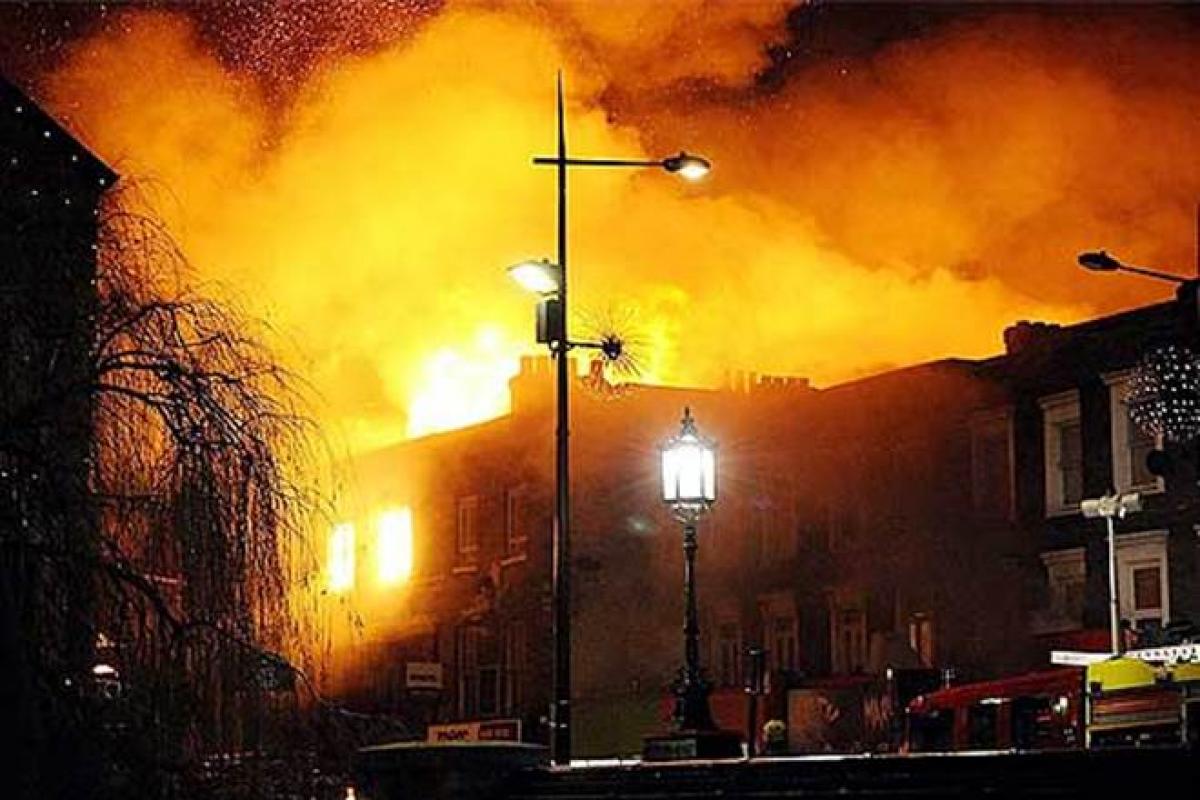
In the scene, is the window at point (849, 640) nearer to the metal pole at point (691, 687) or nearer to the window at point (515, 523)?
the window at point (515, 523)

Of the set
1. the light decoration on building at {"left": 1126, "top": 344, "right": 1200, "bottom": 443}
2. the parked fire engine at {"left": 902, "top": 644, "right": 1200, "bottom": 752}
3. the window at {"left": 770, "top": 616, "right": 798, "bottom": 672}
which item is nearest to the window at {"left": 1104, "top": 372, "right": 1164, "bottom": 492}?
the parked fire engine at {"left": 902, "top": 644, "right": 1200, "bottom": 752}

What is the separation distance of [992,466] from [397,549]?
17.4 meters

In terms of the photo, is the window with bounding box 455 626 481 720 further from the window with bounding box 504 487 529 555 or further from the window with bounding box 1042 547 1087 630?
the window with bounding box 1042 547 1087 630

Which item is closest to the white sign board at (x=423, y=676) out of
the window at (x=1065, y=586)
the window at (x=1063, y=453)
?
the window at (x=1065, y=586)

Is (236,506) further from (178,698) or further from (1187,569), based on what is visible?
(1187,569)

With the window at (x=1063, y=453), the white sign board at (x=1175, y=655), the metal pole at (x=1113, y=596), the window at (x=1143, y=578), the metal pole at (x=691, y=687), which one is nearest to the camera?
the metal pole at (x=691, y=687)

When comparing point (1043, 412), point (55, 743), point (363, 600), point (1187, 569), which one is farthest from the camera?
point (363, 600)

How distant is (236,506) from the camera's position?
19.3 m

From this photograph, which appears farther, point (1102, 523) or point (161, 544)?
point (1102, 523)

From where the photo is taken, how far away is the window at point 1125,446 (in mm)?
35938

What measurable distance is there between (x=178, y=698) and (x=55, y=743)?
1.20m

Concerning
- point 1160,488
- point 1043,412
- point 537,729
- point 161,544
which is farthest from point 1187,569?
point 161,544

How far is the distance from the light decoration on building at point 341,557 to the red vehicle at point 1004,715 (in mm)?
6893

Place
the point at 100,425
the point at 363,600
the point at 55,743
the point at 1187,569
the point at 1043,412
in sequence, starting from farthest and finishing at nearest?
the point at 363,600 → the point at 1043,412 → the point at 1187,569 → the point at 100,425 → the point at 55,743
